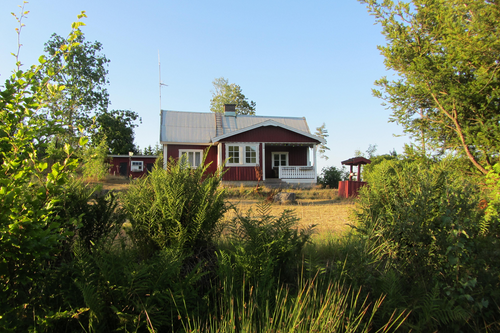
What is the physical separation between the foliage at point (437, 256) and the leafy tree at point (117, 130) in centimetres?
3553

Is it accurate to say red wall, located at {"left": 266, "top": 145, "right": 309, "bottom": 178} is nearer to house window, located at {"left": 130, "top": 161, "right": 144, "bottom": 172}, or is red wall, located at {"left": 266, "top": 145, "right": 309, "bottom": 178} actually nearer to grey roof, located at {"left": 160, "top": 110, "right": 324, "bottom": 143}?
grey roof, located at {"left": 160, "top": 110, "right": 324, "bottom": 143}

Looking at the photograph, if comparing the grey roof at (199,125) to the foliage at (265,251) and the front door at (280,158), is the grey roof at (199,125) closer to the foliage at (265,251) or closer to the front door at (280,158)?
the front door at (280,158)

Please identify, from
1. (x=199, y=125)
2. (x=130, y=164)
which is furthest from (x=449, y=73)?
(x=130, y=164)

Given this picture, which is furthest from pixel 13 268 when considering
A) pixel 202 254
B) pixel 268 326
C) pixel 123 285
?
pixel 268 326

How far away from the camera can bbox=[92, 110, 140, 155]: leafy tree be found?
116 feet

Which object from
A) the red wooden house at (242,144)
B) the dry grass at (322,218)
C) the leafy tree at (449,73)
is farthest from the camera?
the red wooden house at (242,144)

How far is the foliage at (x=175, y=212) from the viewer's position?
2994mm

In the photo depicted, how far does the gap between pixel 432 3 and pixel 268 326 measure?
958 centimetres

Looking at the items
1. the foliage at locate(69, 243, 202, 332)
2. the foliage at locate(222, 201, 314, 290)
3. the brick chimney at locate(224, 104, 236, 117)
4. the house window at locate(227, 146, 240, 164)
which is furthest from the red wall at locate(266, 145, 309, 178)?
the foliage at locate(69, 243, 202, 332)

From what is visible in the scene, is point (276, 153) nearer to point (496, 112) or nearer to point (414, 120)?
point (414, 120)

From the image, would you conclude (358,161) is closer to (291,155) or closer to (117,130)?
(291,155)

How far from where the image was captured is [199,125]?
22.2 m

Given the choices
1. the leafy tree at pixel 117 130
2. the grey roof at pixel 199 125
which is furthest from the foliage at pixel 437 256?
the leafy tree at pixel 117 130

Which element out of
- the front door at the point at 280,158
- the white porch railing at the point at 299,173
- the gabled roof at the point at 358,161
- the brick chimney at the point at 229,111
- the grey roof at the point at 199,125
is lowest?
the white porch railing at the point at 299,173
